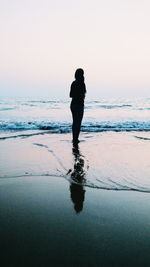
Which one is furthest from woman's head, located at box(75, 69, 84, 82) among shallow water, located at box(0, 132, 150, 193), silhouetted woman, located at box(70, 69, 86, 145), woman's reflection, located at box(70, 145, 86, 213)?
woman's reflection, located at box(70, 145, 86, 213)

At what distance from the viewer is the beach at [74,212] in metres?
2.08

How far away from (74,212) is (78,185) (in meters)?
0.99

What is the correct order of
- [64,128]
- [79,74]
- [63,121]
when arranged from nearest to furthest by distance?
[79,74], [64,128], [63,121]

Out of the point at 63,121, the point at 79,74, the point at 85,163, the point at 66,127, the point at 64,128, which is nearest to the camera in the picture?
the point at 85,163

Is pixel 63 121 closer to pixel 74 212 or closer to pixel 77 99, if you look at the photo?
Result: pixel 77 99

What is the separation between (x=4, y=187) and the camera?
12.1 ft

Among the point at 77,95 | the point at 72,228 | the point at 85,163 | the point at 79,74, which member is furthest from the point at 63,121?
the point at 72,228

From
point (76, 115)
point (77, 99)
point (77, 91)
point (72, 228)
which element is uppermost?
point (77, 91)

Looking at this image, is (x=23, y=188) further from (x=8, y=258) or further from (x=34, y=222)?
(x=8, y=258)

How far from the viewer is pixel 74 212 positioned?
286 cm

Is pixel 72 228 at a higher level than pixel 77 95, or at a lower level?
lower

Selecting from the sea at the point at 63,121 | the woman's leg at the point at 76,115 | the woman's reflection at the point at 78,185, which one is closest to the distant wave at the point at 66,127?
the sea at the point at 63,121

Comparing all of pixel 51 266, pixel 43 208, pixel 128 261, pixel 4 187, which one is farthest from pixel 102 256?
pixel 4 187

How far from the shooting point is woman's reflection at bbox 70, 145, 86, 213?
3.14m
